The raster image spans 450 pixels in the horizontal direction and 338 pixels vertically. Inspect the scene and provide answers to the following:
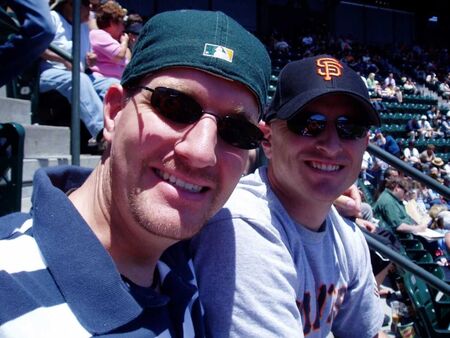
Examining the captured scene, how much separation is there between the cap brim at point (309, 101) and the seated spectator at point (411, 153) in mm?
13153

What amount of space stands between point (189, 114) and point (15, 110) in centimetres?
262

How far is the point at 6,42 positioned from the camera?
2.10m

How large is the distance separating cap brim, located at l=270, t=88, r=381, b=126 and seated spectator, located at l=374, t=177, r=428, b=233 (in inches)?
221

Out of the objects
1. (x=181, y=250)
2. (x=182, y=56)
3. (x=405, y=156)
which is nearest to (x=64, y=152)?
(x=181, y=250)

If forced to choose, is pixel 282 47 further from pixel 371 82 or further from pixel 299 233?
pixel 299 233

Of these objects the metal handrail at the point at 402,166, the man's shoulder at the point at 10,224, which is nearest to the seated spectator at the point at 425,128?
the metal handrail at the point at 402,166

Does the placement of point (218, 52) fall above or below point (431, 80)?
above

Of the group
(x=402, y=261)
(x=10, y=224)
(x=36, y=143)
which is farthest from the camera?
(x=36, y=143)

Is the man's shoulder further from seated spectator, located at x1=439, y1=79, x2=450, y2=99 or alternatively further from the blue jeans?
seated spectator, located at x1=439, y1=79, x2=450, y2=99

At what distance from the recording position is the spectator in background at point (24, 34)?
2.05 m

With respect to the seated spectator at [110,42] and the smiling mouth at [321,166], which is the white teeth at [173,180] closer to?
the smiling mouth at [321,166]

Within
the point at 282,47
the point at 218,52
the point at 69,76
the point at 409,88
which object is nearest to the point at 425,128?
the point at 409,88

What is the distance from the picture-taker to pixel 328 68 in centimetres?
176

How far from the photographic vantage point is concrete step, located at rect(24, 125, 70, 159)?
10.8ft
